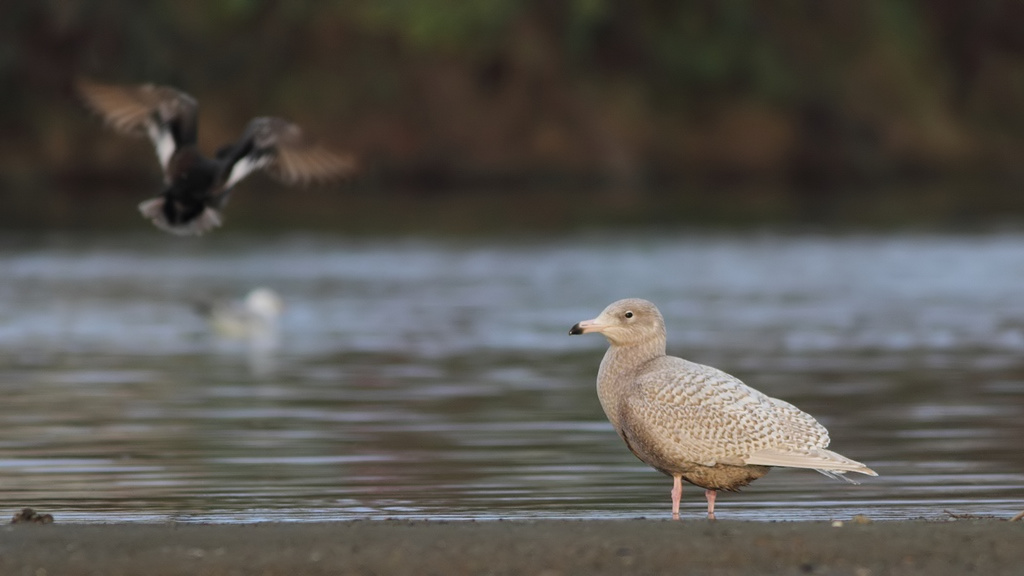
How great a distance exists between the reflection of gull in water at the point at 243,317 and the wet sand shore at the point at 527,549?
1236 cm

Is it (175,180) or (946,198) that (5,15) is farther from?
(175,180)

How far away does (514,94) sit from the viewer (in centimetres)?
5247

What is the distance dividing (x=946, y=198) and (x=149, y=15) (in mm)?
19411

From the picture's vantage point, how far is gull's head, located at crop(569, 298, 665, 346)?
10008 millimetres

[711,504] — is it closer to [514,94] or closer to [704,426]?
[704,426]

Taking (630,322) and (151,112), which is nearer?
(630,322)

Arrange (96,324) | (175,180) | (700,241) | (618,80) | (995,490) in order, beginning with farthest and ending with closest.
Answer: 1. (618,80)
2. (700,241)
3. (96,324)
4. (175,180)
5. (995,490)

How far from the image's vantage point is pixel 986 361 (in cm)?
1814

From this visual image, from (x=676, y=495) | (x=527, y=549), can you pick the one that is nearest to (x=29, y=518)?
(x=527, y=549)

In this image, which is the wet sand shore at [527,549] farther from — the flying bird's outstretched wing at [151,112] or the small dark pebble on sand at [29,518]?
the flying bird's outstretched wing at [151,112]

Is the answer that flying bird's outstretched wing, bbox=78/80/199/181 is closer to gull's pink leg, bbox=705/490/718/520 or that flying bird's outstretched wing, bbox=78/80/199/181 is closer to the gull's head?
the gull's head

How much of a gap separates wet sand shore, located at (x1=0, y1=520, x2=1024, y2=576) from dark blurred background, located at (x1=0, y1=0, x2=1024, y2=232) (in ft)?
135

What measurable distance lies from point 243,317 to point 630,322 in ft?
38.0

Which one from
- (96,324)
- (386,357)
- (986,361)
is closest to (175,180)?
(386,357)
